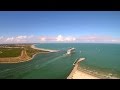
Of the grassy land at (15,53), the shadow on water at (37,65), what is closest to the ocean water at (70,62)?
the shadow on water at (37,65)

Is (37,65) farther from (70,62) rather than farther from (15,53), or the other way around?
(15,53)

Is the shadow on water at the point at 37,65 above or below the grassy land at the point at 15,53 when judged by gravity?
below

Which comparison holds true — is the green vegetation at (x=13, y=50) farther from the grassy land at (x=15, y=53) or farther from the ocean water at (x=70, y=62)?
the ocean water at (x=70, y=62)

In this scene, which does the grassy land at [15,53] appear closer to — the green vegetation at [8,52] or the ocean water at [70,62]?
the green vegetation at [8,52]

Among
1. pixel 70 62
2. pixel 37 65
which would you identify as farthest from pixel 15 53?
pixel 70 62

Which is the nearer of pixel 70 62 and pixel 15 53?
pixel 15 53

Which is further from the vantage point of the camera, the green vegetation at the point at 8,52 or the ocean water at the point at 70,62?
the ocean water at the point at 70,62

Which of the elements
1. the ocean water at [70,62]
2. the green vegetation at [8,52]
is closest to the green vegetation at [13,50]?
the green vegetation at [8,52]

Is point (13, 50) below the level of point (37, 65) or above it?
above

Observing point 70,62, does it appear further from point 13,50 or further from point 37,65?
point 13,50
